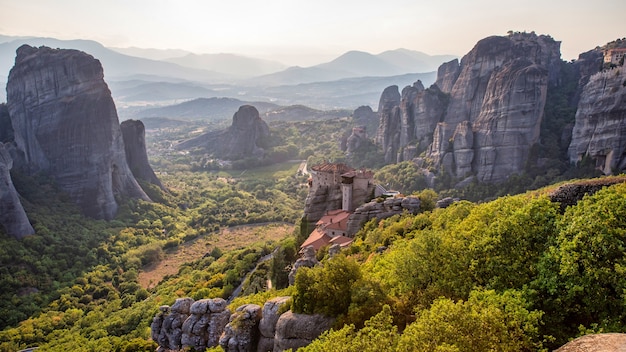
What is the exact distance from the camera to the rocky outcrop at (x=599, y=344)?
9.40 m

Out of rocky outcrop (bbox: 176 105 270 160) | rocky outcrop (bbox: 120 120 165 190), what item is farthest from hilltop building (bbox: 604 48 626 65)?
rocky outcrop (bbox: 176 105 270 160)

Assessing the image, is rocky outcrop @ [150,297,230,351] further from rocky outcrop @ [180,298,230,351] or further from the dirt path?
the dirt path

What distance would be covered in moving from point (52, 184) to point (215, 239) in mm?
31709

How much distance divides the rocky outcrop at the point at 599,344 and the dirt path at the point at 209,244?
5777cm

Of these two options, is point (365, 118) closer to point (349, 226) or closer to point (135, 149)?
point (135, 149)

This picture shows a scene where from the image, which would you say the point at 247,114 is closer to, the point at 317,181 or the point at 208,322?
the point at 317,181

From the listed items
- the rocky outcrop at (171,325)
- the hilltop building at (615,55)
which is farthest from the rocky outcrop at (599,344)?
the hilltop building at (615,55)

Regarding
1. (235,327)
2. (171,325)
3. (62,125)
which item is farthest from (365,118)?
(235,327)

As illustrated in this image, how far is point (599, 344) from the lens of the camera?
9.77 meters

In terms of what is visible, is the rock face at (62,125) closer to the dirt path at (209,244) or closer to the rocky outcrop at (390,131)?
the dirt path at (209,244)

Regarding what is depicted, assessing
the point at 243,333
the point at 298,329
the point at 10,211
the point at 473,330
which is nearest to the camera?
the point at 473,330

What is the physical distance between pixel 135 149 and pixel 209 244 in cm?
3647

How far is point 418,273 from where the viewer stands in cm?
1911

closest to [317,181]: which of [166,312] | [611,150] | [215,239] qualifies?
[166,312]
